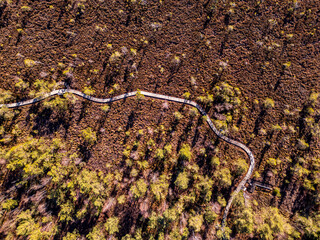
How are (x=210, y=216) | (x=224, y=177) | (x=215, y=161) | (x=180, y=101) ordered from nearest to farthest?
(x=210, y=216), (x=224, y=177), (x=215, y=161), (x=180, y=101)

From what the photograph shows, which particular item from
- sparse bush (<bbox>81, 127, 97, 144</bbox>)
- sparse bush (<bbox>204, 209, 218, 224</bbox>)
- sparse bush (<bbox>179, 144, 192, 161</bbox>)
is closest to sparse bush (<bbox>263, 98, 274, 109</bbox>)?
sparse bush (<bbox>179, 144, 192, 161</bbox>)

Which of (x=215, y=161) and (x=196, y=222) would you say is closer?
(x=196, y=222)

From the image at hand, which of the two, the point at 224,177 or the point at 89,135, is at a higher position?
the point at 224,177

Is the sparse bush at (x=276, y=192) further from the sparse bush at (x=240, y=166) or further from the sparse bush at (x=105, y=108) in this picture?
the sparse bush at (x=105, y=108)

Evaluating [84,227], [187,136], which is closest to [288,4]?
[187,136]

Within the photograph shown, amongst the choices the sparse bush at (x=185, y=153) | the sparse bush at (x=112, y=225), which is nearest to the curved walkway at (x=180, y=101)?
the sparse bush at (x=185, y=153)

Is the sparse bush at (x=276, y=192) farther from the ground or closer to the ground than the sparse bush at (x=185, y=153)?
closer to the ground

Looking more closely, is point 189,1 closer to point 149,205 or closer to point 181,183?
point 181,183

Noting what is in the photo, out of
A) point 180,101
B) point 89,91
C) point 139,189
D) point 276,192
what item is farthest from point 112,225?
point 276,192

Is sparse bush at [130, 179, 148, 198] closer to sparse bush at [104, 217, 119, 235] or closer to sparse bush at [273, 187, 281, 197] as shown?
sparse bush at [104, 217, 119, 235]

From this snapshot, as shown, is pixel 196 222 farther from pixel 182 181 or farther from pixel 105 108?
pixel 105 108

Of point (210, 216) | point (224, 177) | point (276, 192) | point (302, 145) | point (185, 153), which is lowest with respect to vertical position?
point (210, 216)
